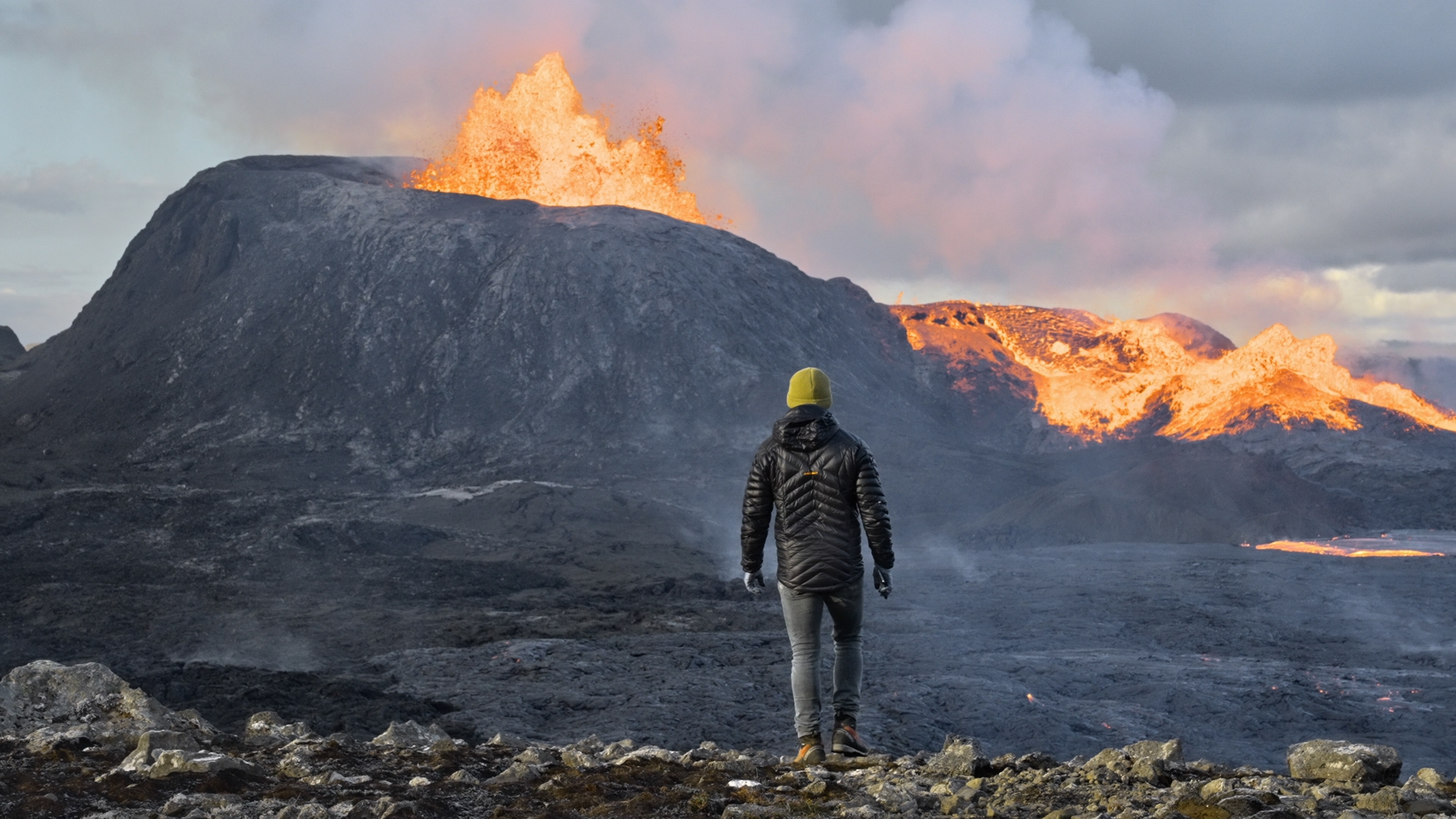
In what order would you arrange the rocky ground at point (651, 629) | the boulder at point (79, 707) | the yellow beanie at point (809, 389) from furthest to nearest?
the rocky ground at point (651, 629)
the boulder at point (79, 707)
the yellow beanie at point (809, 389)

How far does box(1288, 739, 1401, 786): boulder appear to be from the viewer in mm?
5406

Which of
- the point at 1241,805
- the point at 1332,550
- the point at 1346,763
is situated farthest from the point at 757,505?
the point at 1332,550

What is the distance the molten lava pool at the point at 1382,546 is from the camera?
3478 cm

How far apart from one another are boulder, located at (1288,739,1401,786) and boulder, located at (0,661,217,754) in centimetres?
566

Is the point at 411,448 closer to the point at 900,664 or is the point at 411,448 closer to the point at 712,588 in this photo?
the point at 712,588

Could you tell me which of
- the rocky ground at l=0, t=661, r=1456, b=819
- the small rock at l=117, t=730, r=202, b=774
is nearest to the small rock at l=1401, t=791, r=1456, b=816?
the rocky ground at l=0, t=661, r=1456, b=819

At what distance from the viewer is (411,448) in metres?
44.9

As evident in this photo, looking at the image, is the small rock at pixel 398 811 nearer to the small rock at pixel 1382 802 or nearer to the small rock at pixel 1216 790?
the small rock at pixel 1216 790

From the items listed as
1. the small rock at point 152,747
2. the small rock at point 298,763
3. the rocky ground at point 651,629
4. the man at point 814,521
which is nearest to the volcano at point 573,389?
the rocky ground at point 651,629

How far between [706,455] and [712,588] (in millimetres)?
Answer: 19285

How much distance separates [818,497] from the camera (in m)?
6.02

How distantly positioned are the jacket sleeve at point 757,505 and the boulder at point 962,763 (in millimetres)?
Result: 1305

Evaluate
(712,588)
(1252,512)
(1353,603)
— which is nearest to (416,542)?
(712,588)

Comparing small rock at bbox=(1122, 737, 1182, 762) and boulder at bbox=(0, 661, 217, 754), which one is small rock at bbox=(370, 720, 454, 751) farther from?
small rock at bbox=(1122, 737, 1182, 762)
